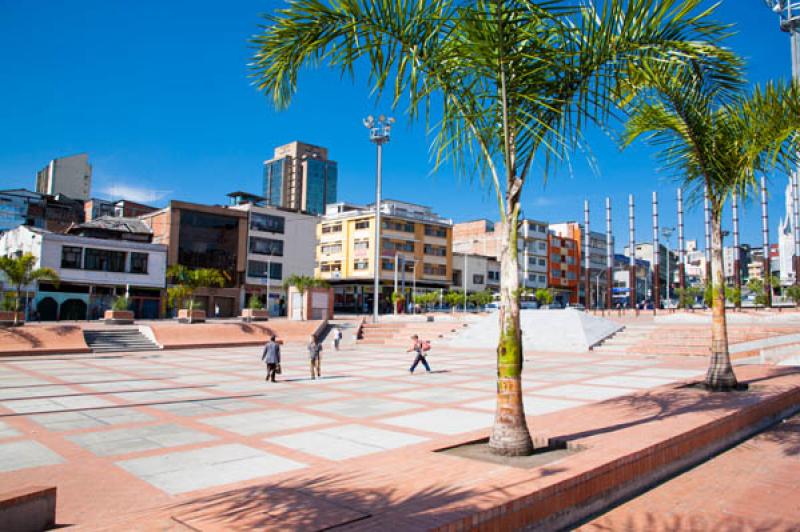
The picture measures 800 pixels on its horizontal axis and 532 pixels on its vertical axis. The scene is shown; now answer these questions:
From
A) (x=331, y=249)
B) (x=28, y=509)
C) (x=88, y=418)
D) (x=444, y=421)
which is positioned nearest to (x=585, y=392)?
(x=444, y=421)

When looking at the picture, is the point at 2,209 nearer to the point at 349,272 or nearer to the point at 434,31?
the point at 349,272

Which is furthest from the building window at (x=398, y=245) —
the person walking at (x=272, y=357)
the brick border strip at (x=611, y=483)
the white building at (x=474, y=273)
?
the brick border strip at (x=611, y=483)

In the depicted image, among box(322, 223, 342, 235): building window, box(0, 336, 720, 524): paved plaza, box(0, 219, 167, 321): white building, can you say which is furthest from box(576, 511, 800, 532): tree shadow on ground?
box(322, 223, 342, 235): building window

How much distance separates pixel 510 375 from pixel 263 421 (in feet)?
17.9

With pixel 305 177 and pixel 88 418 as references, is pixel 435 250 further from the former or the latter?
pixel 305 177

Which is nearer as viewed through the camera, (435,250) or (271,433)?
(271,433)

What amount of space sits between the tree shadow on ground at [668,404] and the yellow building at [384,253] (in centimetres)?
5678

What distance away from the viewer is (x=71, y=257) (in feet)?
142

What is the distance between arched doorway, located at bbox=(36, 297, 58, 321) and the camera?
137 feet

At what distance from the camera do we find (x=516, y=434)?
244 inches

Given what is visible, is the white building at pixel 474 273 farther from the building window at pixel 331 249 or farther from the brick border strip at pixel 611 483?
the brick border strip at pixel 611 483

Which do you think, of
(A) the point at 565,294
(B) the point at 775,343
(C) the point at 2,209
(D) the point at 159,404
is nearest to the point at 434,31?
(D) the point at 159,404

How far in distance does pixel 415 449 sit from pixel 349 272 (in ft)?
212

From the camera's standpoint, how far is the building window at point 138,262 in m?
47.0
